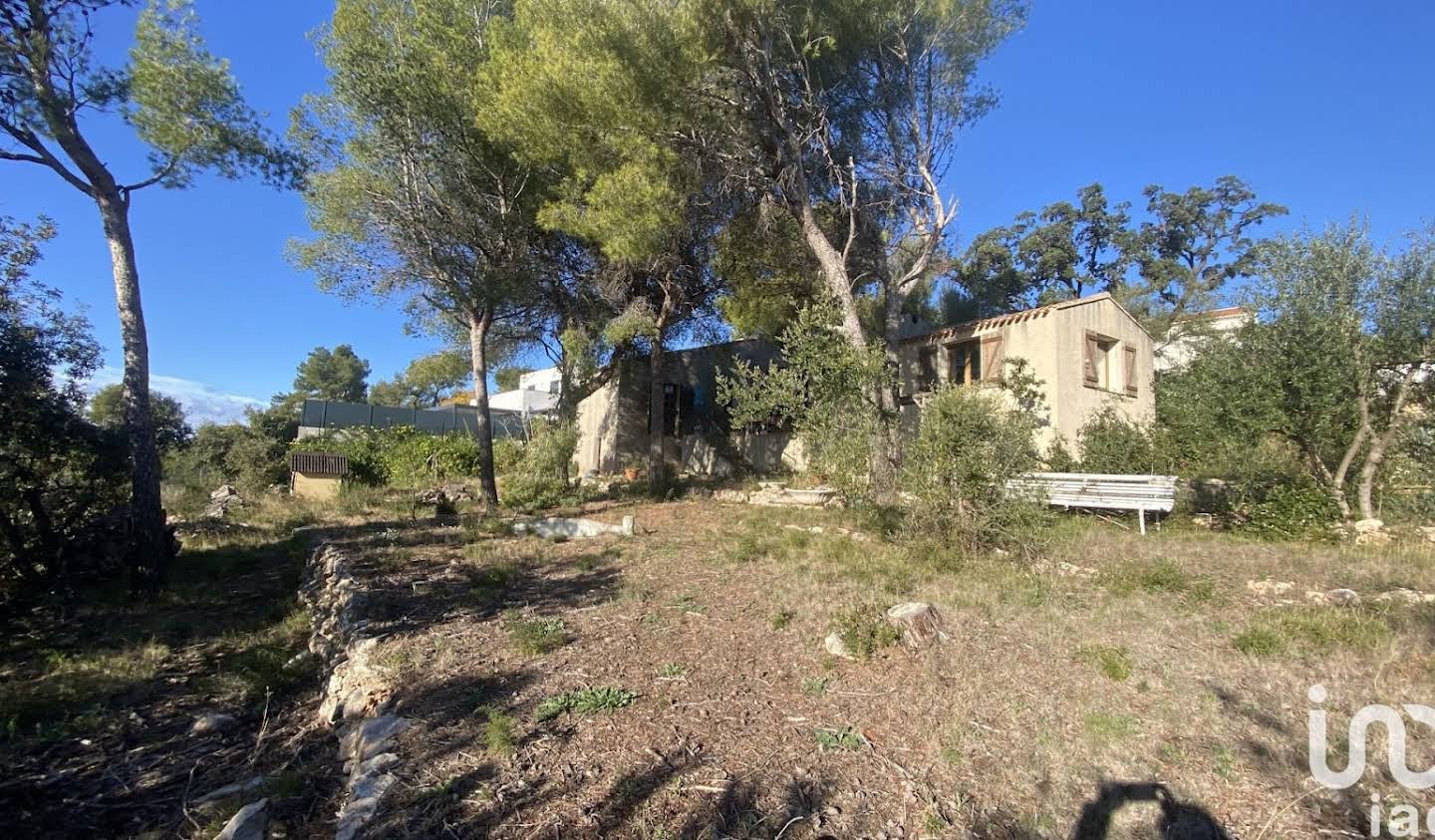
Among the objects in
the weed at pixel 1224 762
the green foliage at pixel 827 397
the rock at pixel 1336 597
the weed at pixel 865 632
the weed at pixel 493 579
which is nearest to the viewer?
the weed at pixel 1224 762

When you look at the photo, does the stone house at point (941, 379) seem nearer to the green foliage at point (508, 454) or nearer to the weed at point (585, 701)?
the green foliage at point (508, 454)

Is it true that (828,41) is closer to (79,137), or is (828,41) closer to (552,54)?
(552,54)

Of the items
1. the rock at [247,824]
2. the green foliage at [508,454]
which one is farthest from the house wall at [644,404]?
the rock at [247,824]

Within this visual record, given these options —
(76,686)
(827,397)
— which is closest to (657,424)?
(827,397)

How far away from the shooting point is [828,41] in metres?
10.8

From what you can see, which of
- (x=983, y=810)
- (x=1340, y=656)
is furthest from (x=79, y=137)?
(x=1340, y=656)

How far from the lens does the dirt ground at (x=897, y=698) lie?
2900mm

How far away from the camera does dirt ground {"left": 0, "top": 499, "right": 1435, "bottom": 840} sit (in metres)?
2.96

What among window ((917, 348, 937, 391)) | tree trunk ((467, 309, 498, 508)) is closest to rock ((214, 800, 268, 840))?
tree trunk ((467, 309, 498, 508))

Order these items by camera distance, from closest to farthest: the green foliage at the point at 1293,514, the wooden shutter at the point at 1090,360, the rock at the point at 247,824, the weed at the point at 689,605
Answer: the rock at the point at 247,824 < the weed at the point at 689,605 < the green foliage at the point at 1293,514 < the wooden shutter at the point at 1090,360

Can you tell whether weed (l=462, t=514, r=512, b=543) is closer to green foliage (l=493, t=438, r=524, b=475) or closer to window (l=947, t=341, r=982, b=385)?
green foliage (l=493, t=438, r=524, b=475)

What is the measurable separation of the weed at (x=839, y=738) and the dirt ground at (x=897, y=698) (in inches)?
0.6

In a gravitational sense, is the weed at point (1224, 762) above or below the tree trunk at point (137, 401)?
below

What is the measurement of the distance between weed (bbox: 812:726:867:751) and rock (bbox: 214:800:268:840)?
8.35ft
